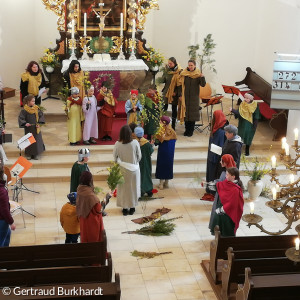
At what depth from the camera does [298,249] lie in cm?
657

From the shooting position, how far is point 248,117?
49.3 feet

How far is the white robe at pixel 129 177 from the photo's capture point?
1218 centimetres

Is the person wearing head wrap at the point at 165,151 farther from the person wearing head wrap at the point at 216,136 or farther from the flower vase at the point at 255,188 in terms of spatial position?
the flower vase at the point at 255,188

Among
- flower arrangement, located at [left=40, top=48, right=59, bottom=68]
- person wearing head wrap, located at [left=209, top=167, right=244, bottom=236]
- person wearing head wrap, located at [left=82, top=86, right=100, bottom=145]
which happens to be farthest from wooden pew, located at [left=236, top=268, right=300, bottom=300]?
flower arrangement, located at [left=40, top=48, right=59, bottom=68]

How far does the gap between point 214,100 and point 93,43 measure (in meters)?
3.90

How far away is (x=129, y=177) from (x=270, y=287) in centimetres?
440

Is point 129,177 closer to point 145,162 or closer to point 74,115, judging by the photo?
point 145,162

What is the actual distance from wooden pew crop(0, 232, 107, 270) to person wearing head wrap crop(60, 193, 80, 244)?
946 millimetres

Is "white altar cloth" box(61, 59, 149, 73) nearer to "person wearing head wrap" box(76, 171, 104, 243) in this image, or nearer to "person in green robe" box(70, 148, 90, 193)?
"person in green robe" box(70, 148, 90, 193)

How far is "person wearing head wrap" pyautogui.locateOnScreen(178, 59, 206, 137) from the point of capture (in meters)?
15.7

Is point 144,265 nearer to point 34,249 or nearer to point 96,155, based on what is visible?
point 34,249

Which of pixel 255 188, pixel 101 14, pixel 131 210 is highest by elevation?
pixel 101 14

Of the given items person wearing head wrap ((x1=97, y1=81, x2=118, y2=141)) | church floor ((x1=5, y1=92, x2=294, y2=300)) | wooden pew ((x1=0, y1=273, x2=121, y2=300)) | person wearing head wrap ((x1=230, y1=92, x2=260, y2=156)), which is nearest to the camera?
wooden pew ((x1=0, y1=273, x2=121, y2=300))

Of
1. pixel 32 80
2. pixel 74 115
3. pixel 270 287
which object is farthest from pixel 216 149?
pixel 32 80
